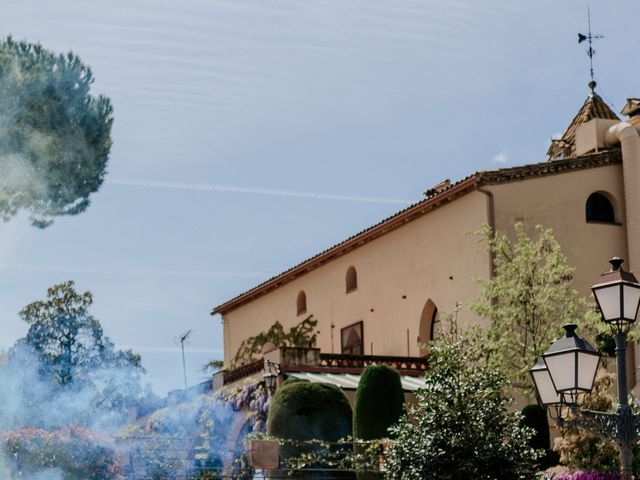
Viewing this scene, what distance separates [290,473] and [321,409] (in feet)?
16.4

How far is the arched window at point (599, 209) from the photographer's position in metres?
32.1

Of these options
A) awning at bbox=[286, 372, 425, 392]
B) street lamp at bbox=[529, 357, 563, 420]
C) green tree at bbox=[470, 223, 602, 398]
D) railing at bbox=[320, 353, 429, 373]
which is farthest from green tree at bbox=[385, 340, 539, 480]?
railing at bbox=[320, 353, 429, 373]

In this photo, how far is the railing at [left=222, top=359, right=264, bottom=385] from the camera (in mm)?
31895

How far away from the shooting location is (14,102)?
19.8 metres

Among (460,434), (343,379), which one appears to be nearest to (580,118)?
(343,379)

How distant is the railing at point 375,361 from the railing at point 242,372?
176cm

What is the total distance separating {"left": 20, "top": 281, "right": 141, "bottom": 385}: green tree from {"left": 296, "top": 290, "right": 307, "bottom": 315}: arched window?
638cm

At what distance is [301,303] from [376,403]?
14.8 m

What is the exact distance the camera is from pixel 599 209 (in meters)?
32.3

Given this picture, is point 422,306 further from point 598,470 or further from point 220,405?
point 598,470

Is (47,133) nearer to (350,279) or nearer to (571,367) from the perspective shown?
(571,367)

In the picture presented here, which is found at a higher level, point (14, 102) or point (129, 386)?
point (14, 102)

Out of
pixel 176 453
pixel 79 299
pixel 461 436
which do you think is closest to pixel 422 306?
pixel 79 299

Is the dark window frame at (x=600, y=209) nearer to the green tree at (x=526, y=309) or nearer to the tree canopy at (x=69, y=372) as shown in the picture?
the green tree at (x=526, y=309)
